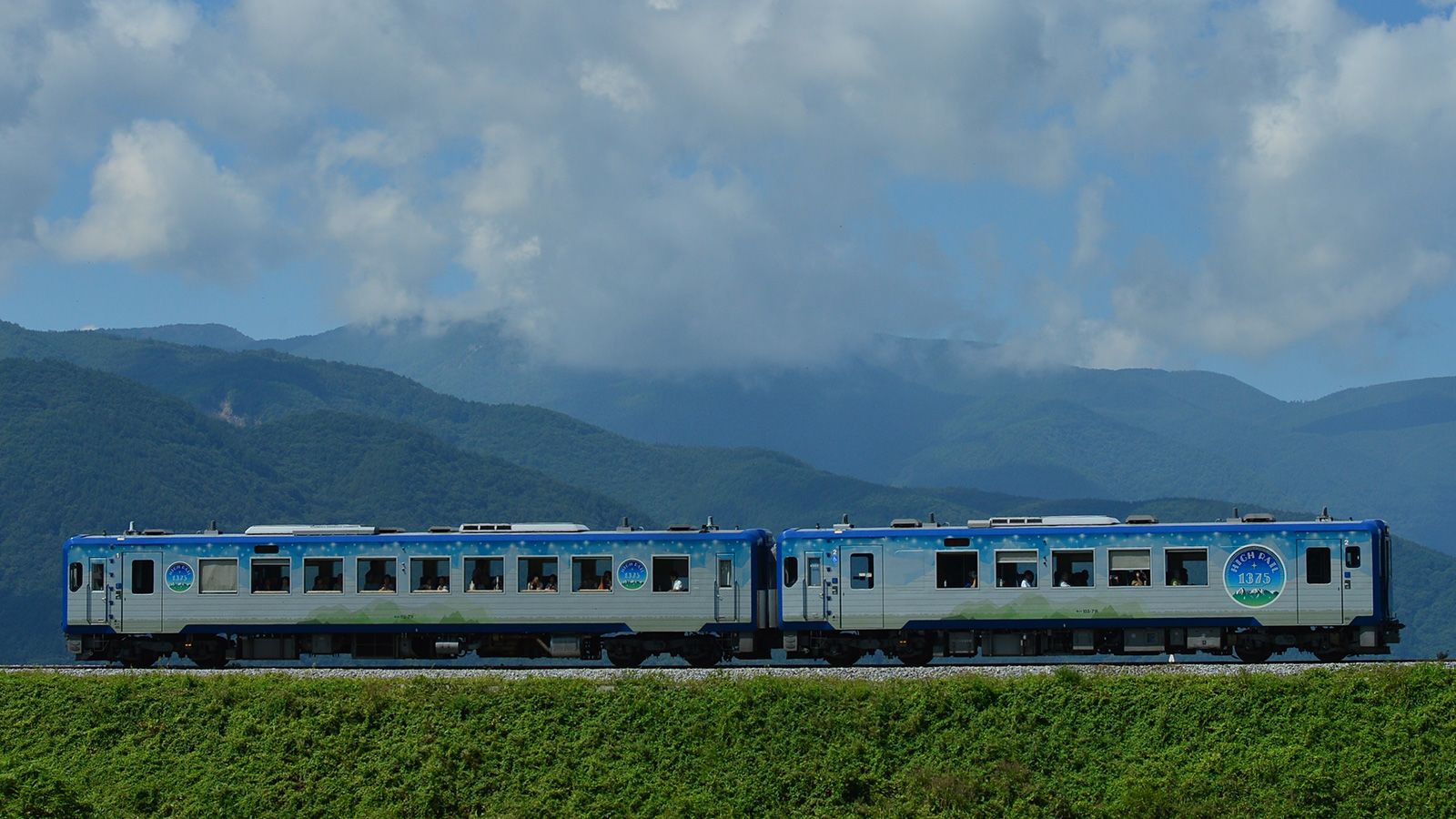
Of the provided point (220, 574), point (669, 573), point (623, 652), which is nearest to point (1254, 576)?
point (669, 573)

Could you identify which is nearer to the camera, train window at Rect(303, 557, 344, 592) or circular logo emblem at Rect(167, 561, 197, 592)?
train window at Rect(303, 557, 344, 592)

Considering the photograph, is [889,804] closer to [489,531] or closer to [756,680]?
[756,680]

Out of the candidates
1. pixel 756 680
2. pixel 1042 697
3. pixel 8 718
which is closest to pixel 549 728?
pixel 756 680

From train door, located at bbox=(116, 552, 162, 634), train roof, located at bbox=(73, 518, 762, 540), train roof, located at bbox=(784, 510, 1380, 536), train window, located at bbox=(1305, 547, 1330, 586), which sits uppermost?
train roof, located at bbox=(784, 510, 1380, 536)

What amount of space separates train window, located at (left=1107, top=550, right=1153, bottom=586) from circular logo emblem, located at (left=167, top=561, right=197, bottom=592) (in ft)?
75.1

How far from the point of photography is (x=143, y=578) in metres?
43.2

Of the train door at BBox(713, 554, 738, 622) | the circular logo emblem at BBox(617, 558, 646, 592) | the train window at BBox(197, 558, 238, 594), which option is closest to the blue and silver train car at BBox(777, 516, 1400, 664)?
the train door at BBox(713, 554, 738, 622)

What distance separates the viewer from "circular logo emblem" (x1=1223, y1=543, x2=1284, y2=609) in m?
38.8

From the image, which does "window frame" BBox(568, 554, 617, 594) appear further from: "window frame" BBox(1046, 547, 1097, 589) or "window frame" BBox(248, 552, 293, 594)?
"window frame" BBox(1046, 547, 1097, 589)

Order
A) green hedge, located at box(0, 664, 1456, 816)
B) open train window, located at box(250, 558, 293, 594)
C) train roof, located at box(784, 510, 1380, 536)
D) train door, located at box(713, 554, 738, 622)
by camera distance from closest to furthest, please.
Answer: green hedge, located at box(0, 664, 1456, 816)
train roof, located at box(784, 510, 1380, 536)
train door, located at box(713, 554, 738, 622)
open train window, located at box(250, 558, 293, 594)

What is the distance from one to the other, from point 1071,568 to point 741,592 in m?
7.92

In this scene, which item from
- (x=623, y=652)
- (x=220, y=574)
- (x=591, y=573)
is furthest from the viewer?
(x=220, y=574)

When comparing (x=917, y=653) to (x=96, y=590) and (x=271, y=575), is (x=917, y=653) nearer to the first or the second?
(x=271, y=575)

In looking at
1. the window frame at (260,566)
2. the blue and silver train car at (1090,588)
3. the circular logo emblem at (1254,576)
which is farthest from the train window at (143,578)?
the circular logo emblem at (1254,576)
